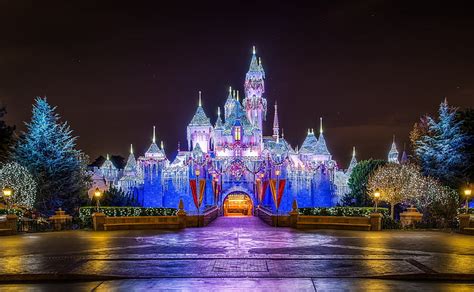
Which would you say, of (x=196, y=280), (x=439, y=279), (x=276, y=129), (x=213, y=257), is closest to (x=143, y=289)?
(x=196, y=280)

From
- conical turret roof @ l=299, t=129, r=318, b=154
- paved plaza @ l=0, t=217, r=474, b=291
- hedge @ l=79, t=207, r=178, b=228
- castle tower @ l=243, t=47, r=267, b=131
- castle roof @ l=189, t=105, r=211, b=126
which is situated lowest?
paved plaza @ l=0, t=217, r=474, b=291

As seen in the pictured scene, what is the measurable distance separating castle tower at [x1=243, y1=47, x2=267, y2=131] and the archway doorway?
14.3m

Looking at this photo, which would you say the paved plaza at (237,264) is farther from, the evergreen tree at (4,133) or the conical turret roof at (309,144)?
the conical turret roof at (309,144)

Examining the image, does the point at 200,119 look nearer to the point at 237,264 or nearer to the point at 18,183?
the point at 18,183

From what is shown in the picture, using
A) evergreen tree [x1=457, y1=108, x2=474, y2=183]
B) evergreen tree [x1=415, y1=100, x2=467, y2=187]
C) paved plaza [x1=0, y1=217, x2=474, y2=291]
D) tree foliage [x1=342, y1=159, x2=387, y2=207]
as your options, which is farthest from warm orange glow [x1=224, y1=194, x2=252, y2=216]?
paved plaza [x1=0, y1=217, x2=474, y2=291]

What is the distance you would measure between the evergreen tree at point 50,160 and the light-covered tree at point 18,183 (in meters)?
5.15

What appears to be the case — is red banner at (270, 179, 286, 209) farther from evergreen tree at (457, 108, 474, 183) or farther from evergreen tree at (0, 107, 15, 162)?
evergreen tree at (0, 107, 15, 162)

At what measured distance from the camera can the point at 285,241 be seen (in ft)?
78.2

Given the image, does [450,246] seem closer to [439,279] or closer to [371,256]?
[371,256]

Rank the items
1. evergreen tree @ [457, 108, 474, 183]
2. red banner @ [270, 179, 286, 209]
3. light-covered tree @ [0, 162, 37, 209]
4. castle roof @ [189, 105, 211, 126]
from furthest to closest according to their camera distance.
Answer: castle roof @ [189, 105, 211, 126]
red banner @ [270, 179, 286, 209]
evergreen tree @ [457, 108, 474, 183]
light-covered tree @ [0, 162, 37, 209]

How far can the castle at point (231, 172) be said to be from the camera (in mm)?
Result: 65188

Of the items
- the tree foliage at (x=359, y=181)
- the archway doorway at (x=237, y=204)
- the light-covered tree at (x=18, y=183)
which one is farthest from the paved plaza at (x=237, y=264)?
the archway doorway at (x=237, y=204)

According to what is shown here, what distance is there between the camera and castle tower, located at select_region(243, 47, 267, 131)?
82.8m

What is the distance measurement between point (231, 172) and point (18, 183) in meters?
33.5
